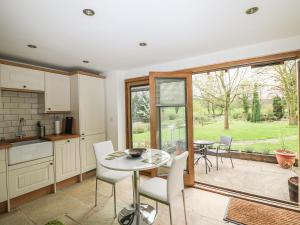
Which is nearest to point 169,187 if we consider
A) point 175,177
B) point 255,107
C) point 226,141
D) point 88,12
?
point 175,177

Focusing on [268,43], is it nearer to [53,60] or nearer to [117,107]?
[117,107]

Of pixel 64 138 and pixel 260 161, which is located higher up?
pixel 64 138

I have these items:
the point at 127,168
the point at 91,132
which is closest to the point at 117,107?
the point at 91,132

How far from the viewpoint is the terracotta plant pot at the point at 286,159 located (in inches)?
153

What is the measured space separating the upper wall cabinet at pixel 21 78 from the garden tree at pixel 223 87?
15.3 ft

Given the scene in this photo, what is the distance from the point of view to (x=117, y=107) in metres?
3.80

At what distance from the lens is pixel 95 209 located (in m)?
2.39

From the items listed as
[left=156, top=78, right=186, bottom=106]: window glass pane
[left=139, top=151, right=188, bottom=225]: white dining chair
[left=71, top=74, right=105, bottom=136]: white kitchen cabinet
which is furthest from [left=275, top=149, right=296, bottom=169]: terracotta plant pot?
[left=71, top=74, right=105, bottom=136]: white kitchen cabinet

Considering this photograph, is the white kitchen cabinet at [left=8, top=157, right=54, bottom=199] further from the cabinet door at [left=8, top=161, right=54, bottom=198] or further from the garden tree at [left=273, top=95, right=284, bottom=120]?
the garden tree at [left=273, top=95, right=284, bottom=120]

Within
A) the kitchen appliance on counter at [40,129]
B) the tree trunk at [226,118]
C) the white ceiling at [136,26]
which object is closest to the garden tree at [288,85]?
the tree trunk at [226,118]

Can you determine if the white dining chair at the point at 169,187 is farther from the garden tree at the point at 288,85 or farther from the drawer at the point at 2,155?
the garden tree at the point at 288,85

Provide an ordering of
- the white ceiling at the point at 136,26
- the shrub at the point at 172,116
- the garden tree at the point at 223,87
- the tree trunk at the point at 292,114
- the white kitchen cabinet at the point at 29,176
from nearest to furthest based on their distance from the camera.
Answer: the white ceiling at the point at 136,26 → the white kitchen cabinet at the point at 29,176 → the shrub at the point at 172,116 → the tree trunk at the point at 292,114 → the garden tree at the point at 223,87

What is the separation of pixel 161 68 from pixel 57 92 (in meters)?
2.13

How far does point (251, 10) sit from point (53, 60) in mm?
3095
